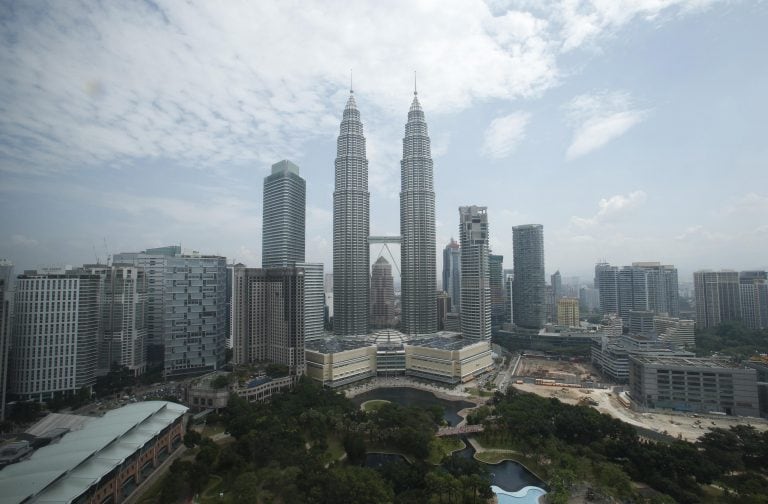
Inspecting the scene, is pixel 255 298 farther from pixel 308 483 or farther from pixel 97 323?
pixel 308 483

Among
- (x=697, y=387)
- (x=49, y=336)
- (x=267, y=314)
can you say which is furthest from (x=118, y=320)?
(x=697, y=387)

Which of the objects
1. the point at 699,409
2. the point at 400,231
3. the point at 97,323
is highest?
the point at 400,231

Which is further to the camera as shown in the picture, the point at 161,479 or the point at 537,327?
the point at 537,327

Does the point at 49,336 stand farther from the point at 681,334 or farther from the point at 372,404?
the point at 681,334

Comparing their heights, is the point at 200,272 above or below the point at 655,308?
above

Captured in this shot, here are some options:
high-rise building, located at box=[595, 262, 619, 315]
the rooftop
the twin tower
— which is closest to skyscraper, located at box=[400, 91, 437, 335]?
the twin tower

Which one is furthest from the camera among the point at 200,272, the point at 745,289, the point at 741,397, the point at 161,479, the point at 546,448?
the point at 745,289

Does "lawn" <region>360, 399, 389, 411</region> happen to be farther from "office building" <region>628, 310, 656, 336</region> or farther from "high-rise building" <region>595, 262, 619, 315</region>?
"high-rise building" <region>595, 262, 619, 315</region>

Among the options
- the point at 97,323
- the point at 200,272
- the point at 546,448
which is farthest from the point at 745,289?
the point at 97,323
